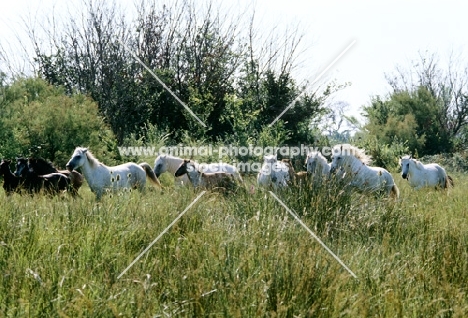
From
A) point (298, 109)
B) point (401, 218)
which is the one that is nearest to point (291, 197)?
point (401, 218)

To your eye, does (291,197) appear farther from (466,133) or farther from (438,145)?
(466,133)

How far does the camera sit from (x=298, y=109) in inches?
887

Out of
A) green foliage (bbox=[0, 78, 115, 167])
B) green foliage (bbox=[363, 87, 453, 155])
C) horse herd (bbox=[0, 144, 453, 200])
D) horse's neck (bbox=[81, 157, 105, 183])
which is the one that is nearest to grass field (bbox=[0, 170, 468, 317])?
horse herd (bbox=[0, 144, 453, 200])

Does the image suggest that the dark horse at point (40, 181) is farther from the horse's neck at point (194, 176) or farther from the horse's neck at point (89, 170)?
the horse's neck at point (194, 176)

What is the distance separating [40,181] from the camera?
9164 mm

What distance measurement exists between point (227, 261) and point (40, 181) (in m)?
6.02

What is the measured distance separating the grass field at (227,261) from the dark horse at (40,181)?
3090 millimetres

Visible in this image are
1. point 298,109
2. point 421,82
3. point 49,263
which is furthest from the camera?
point 421,82

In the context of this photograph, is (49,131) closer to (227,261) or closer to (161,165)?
(161,165)

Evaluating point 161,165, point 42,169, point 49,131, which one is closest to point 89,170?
point 42,169

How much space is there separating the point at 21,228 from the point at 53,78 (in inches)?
784

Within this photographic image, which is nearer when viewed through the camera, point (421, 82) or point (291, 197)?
point (291, 197)

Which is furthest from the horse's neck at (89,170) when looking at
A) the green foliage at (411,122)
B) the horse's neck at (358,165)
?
the green foliage at (411,122)

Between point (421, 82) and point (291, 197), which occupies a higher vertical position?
point (421, 82)
